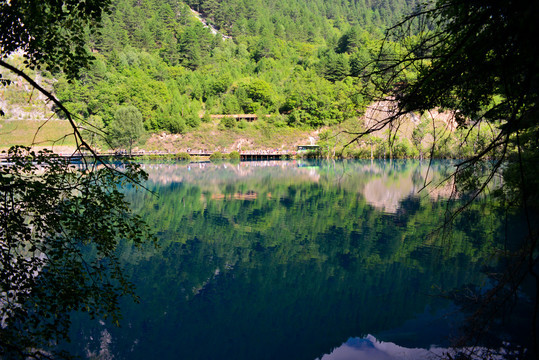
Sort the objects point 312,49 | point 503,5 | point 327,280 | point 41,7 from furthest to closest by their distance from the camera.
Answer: point 312,49 → point 327,280 → point 41,7 → point 503,5

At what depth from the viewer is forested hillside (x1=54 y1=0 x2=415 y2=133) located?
89562 millimetres

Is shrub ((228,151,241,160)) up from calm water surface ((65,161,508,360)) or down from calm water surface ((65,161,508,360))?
up

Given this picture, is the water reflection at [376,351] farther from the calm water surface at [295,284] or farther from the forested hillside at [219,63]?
the forested hillside at [219,63]

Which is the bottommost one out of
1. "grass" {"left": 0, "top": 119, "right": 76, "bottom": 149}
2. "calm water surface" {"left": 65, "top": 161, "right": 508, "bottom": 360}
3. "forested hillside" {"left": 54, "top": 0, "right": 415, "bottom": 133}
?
"calm water surface" {"left": 65, "top": 161, "right": 508, "bottom": 360}

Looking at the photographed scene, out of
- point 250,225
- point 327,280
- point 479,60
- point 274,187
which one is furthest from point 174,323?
point 274,187

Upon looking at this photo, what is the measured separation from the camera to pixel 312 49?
465ft

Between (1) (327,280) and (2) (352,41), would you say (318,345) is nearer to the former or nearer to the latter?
(1) (327,280)

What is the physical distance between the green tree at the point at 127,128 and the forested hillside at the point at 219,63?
15.9 feet

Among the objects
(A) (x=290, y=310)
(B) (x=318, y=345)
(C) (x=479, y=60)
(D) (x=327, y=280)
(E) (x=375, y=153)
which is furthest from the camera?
(E) (x=375, y=153)

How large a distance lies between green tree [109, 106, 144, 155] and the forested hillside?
4854 mm

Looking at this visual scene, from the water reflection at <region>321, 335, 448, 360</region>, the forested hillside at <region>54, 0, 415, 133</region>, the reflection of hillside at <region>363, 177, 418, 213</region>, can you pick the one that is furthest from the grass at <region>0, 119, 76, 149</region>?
the water reflection at <region>321, 335, 448, 360</region>

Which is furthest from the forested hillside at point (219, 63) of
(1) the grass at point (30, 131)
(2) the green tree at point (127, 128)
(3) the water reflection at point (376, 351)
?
(3) the water reflection at point (376, 351)

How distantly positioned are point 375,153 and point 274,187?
41943mm

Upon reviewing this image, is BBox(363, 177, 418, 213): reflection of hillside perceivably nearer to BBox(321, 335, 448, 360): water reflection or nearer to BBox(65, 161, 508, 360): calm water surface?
→ BBox(65, 161, 508, 360): calm water surface
